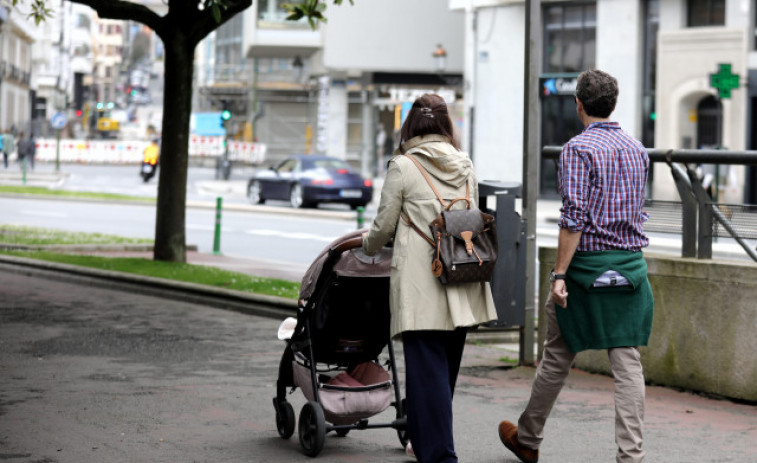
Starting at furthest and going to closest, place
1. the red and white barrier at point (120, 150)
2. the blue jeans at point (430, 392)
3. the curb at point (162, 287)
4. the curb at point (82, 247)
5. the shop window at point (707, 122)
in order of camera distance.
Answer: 1. the red and white barrier at point (120, 150)
2. the shop window at point (707, 122)
3. the curb at point (82, 247)
4. the curb at point (162, 287)
5. the blue jeans at point (430, 392)

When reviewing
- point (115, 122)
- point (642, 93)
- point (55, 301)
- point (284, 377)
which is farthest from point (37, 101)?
point (284, 377)

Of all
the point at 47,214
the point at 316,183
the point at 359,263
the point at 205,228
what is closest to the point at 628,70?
the point at 316,183

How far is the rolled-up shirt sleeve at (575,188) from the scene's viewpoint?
5.74 m

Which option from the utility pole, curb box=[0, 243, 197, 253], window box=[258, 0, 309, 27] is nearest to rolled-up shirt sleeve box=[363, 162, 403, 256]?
the utility pole

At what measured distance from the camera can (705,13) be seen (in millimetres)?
35406

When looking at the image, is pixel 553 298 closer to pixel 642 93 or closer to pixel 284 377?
pixel 284 377

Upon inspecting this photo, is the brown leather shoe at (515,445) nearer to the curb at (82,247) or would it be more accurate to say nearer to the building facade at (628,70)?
the curb at (82,247)

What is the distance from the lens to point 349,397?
21.0 ft

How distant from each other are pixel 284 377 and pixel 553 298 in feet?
5.56

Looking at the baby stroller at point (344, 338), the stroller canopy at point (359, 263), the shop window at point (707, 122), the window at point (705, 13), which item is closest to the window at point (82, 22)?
the window at point (705, 13)

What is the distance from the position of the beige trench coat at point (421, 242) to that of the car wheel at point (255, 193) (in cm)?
3036

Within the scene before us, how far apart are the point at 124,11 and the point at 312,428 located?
33.5 ft

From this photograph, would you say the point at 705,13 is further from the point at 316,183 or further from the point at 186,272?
the point at 186,272

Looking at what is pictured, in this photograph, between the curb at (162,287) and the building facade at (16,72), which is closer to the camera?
the curb at (162,287)
